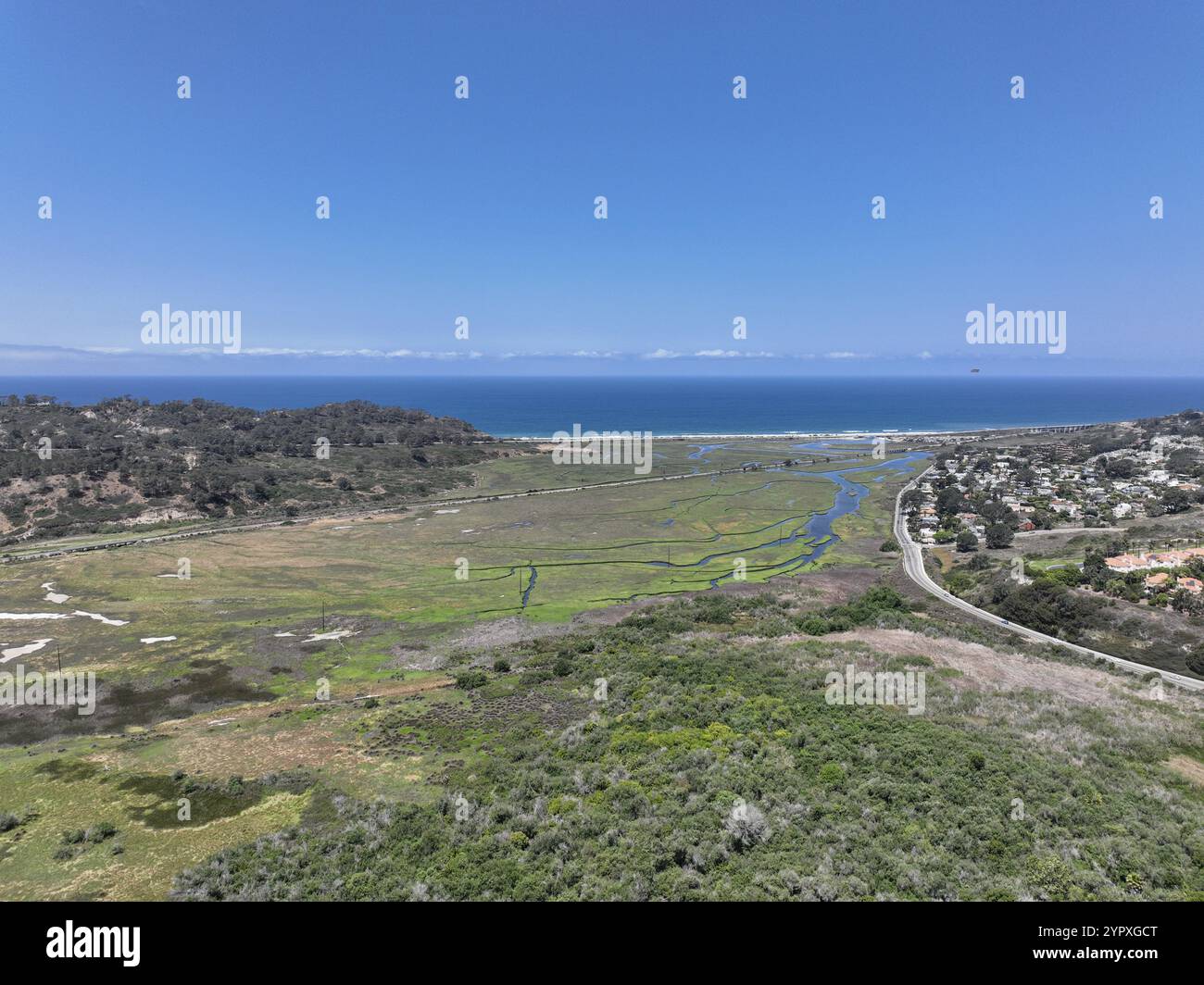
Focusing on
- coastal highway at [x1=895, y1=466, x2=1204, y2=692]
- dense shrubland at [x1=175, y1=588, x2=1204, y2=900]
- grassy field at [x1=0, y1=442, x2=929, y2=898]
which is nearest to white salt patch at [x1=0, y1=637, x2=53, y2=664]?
grassy field at [x1=0, y1=442, x2=929, y2=898]

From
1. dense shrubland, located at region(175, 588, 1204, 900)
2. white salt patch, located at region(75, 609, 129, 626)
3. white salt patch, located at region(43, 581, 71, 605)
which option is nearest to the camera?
dense shrubland, located at region(175, 588, 1204, 900)

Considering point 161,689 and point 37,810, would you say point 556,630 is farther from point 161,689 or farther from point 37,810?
point 37,810

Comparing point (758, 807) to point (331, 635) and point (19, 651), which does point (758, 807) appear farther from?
point (19, 651)

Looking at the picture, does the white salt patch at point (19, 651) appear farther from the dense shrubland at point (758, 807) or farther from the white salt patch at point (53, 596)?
the dense shrubland at point (758, 807)

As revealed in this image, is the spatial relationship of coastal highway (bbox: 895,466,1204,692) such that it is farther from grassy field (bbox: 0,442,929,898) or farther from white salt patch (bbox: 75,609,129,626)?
white salt patch (bbox: 75,609,129,626)

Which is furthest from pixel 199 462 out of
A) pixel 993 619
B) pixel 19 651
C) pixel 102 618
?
pixel 993 619

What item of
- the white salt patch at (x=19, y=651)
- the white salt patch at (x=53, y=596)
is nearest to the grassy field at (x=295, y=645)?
the white salt patch at (x=53, y=596)
